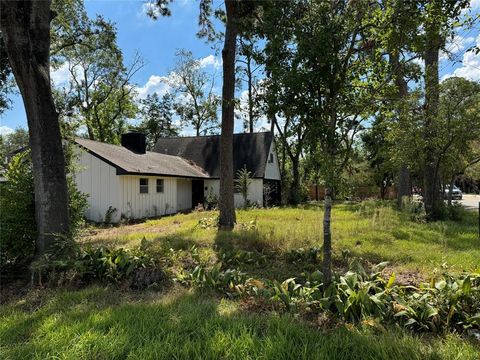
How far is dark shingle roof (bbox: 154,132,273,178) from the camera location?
888 inches

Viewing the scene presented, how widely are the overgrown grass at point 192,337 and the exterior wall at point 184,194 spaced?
54.4ft

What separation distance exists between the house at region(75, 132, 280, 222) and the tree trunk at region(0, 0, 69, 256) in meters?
6.26

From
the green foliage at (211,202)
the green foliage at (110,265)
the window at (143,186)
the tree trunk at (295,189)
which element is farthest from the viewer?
the tree trunk at (295,189)

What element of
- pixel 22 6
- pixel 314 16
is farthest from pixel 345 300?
pixel 22 6

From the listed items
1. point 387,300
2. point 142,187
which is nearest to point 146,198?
point 142,187

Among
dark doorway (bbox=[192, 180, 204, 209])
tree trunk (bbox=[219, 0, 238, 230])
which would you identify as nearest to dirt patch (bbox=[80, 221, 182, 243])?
tree trunk (bbox=[219, 0, 238, 230])

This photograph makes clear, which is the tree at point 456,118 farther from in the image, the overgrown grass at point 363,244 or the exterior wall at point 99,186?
the exterior wall at point 99,186

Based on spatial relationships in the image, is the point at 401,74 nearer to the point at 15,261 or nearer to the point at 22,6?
the point at 22,6

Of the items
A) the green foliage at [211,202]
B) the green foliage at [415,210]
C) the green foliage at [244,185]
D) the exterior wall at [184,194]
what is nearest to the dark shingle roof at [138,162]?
the exterior wall at [184,194]

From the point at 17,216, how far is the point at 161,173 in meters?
11.6

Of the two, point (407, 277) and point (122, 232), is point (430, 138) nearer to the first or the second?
point (407, 277)

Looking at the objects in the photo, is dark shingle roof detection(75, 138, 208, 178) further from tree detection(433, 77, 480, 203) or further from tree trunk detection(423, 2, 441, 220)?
tree detection(433, 77, 480, 203)

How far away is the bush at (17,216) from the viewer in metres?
6.38

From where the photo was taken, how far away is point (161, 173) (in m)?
18.0
